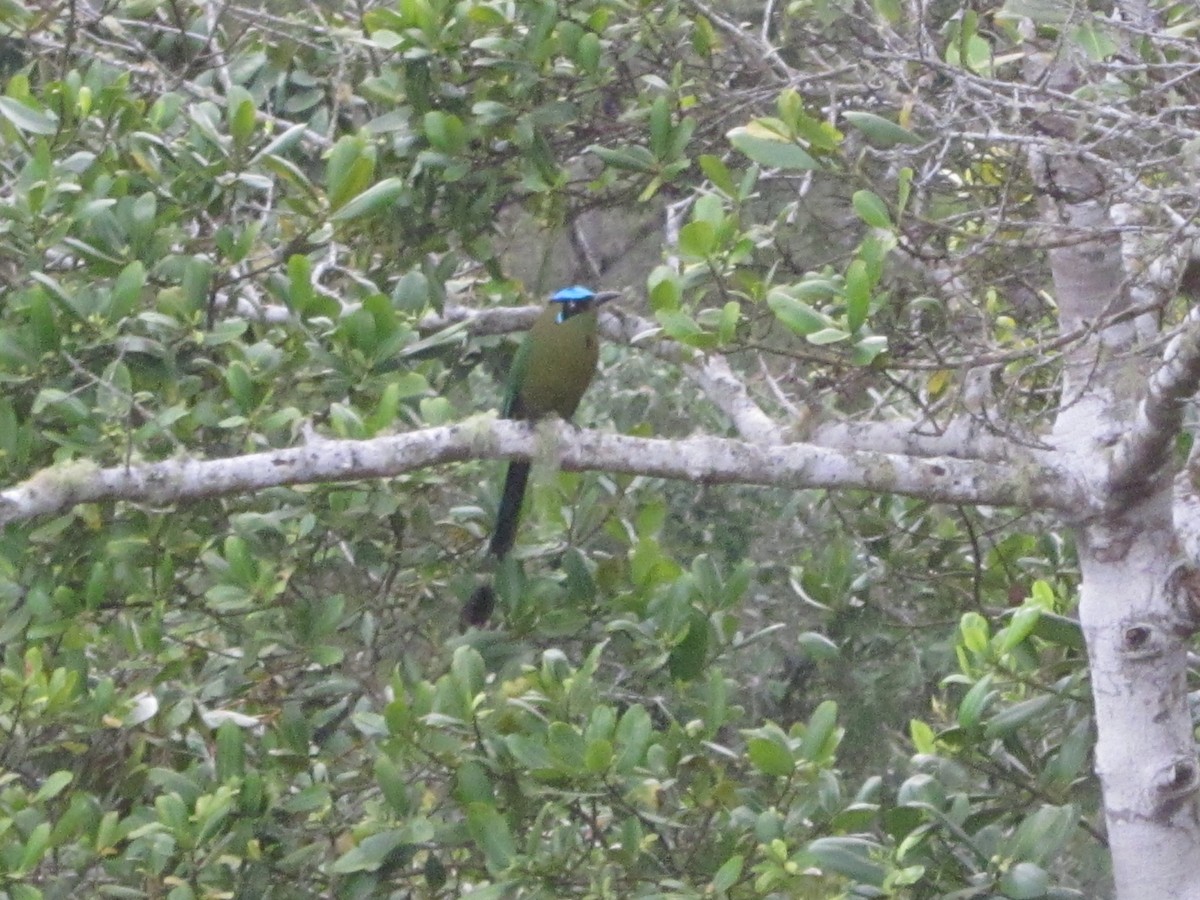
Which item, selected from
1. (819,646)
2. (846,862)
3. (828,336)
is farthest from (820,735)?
(828,336)

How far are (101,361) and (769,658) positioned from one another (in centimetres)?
301

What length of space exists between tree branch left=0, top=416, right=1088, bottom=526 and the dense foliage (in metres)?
0.16

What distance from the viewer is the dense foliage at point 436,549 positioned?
2.77 meters

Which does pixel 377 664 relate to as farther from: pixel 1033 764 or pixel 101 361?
pixel 1033 764

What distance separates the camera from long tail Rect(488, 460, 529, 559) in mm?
3312

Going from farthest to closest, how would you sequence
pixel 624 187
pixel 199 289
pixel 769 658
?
pixel 769 658, pixel 624 187, pixel 199 289

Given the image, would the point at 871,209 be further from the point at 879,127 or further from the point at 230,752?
the point at 230,752

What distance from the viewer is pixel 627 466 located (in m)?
2.83

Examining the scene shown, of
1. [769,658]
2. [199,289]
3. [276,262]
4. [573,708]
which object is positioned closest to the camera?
[573,708]

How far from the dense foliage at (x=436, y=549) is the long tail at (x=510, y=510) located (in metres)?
0.06

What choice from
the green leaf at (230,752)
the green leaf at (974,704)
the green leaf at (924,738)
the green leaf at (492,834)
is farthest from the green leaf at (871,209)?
the green leaf at (230,752)

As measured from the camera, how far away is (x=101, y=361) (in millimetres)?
3146

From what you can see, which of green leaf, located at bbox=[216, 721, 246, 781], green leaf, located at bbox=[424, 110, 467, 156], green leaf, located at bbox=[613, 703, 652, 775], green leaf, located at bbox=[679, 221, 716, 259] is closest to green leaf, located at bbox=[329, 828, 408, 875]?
green leaf, located at bbox=[216, 721, 246, 781]

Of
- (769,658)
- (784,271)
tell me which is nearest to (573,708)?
(784,271)
